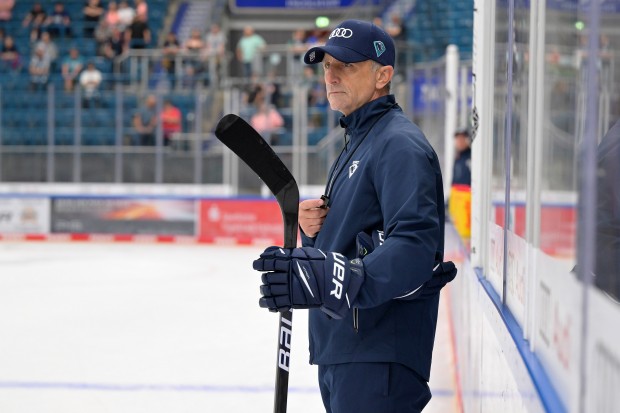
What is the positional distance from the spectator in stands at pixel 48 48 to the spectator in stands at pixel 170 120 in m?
4.67

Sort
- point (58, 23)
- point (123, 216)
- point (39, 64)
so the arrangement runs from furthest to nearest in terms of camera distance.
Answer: point (58, 23) → point (39, 64) → point (123, 216)

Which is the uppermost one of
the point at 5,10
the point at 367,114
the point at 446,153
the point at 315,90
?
the point at 5,10

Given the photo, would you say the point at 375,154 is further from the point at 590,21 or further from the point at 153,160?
the point at 153,160

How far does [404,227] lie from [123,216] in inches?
414

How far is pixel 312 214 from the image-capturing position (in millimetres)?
1918

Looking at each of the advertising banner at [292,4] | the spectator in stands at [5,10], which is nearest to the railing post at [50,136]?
the spectator in stands at [5,10]

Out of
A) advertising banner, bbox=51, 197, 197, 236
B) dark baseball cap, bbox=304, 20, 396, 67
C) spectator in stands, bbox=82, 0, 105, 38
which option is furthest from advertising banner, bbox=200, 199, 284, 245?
dark baseball cap, bbox=304, 20, 396, 67

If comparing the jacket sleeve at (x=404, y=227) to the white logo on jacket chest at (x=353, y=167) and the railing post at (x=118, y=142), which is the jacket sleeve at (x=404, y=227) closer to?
the white logo on jacket chest at (x=353, y=167)

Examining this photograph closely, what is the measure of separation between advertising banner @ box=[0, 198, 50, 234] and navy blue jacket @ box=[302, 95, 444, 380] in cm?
1048

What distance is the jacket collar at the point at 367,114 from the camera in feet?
6.18

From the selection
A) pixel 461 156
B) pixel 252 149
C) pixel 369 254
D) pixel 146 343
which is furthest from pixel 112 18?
pixel 369 254

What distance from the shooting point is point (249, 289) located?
25.3 feet

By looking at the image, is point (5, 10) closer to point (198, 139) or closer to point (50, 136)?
point (50, 136)

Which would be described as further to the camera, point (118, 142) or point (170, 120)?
point (118, 142)
